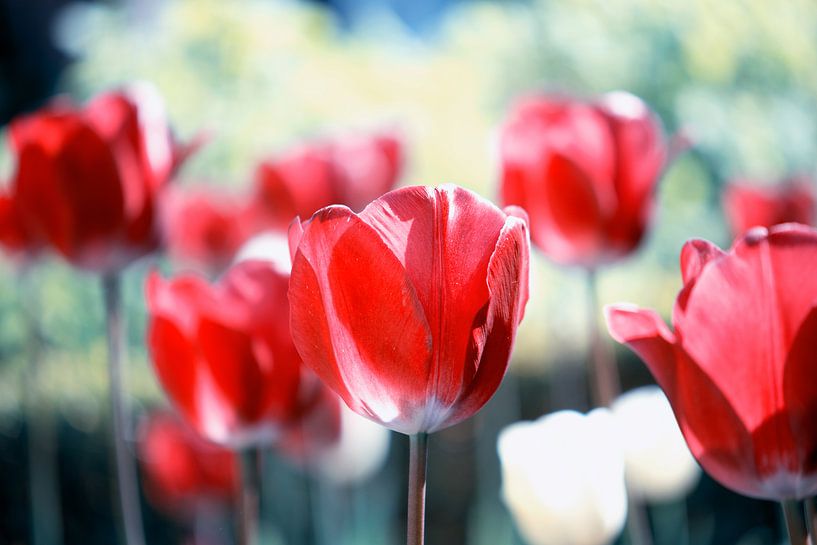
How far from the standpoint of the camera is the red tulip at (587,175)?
0.86 metres

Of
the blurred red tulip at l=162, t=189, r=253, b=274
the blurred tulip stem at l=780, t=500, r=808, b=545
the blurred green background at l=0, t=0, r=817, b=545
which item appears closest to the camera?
the blurred tulip stem at l=780, t=500, r=808, b=545

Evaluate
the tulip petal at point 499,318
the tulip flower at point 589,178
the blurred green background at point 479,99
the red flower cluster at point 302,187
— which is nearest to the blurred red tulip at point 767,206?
the tulip flower at point 589,178

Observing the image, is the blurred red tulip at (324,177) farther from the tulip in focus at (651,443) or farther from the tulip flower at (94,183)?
the tulip in focus at (651,443)

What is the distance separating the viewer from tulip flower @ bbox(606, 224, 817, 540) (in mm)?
435

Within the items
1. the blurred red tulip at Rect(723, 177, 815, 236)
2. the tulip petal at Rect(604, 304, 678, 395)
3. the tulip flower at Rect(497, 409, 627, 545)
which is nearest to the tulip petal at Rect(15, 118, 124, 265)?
the tulip flower at Rect(497, 409, 627, 545)

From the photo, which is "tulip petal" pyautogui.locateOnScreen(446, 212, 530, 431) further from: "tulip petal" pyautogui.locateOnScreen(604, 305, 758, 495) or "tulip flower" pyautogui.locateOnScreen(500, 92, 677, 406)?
"tulip flower" pyautogui.locateOnScreen(500, 92, 677, 406)

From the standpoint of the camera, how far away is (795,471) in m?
0.46

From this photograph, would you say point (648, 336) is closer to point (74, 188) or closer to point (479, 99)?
point (74, 188)

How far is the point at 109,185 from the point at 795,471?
0.59 meters

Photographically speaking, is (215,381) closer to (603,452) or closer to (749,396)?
(603,452)

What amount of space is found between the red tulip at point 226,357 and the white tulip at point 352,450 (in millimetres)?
283

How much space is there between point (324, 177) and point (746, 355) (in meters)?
0.79

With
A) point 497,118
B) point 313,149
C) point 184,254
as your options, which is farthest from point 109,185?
point 497,118

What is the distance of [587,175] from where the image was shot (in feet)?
2.88
